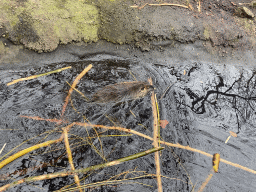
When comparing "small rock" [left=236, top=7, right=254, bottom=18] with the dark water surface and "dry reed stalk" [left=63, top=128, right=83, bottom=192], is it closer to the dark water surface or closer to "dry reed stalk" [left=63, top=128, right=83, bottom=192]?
the dark water surface

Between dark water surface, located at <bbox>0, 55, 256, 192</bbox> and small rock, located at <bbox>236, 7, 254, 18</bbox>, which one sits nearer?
dark water surface, located at <bbox>0, 55, 256, 192</bbox>

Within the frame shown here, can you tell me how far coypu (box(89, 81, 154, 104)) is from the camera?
6.85 feet

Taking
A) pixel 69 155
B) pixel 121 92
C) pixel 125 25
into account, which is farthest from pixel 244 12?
pixel 69 155

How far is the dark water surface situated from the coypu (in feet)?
0.23

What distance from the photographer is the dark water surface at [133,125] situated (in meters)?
1.75

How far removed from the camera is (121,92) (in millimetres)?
2150

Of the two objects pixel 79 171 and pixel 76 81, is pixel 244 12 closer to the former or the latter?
pixel 76 81

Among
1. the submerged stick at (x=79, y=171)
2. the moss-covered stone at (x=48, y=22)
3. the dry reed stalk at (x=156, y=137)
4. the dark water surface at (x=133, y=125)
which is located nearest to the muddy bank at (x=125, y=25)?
the moss-covered stone at (x=48, y=22)

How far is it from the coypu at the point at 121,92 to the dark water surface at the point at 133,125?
0.07m

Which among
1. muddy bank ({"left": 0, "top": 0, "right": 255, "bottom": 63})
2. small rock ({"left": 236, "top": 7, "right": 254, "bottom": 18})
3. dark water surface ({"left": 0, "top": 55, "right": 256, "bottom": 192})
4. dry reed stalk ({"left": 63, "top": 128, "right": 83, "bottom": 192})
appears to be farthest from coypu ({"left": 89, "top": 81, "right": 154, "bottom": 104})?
small rock ({"left": 236, "top": 7, "right": 254, "bottom": 18})

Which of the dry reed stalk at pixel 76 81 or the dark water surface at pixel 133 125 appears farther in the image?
the dry reed stalk at pixel 76 81

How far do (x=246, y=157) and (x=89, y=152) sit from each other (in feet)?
6.06

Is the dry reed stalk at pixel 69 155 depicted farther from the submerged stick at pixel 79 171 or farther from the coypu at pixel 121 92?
the coypu at pixel 121 92

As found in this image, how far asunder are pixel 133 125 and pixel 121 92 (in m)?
0.43
